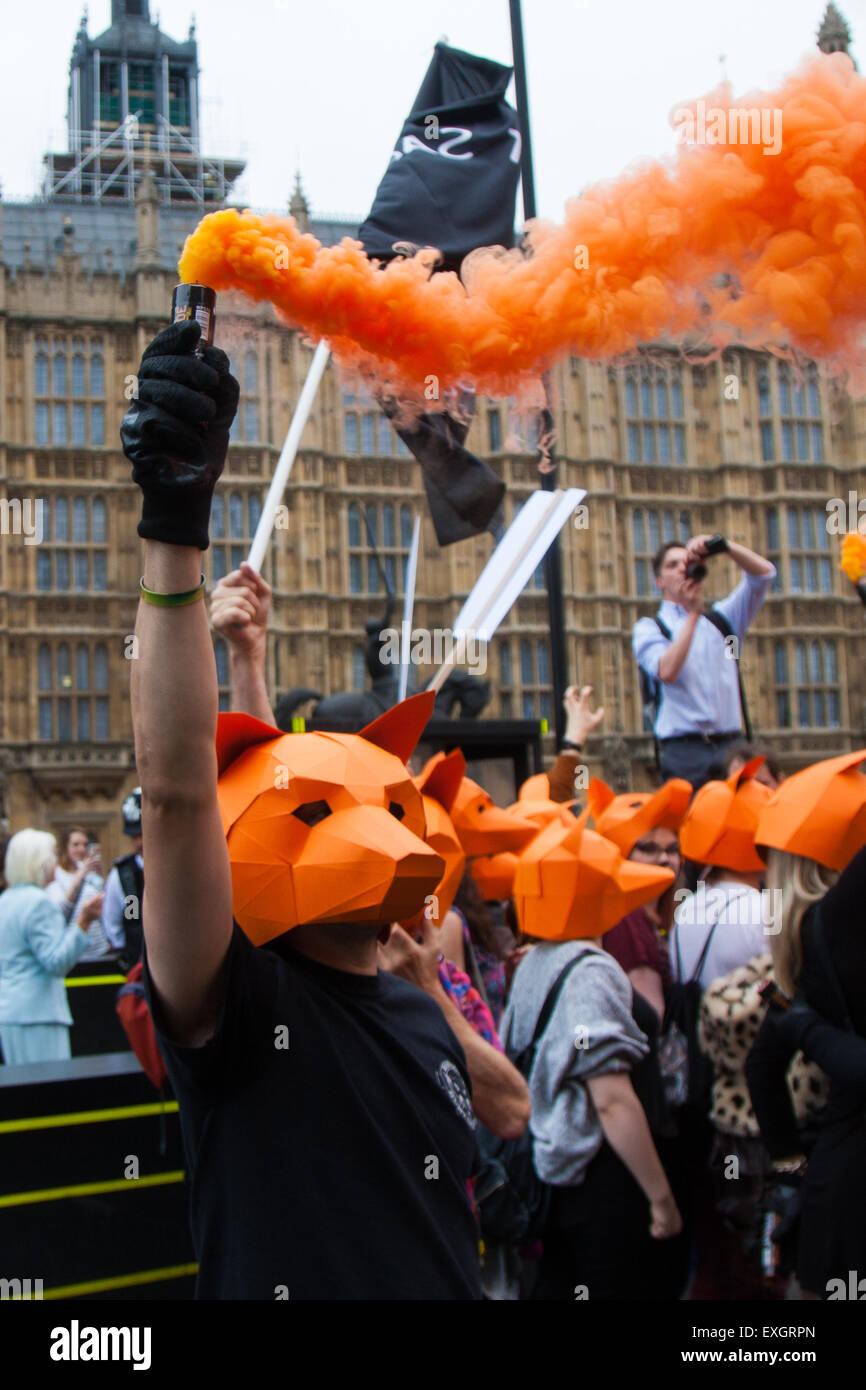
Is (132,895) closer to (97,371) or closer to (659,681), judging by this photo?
(659,681)

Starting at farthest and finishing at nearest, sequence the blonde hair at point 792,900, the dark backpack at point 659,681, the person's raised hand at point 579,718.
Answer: the dark backpack at point 659,681, the person's raised hand at point 579,718, the blonde hair at point 792,900

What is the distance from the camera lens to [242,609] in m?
2.20

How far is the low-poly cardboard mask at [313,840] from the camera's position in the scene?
1.56 m

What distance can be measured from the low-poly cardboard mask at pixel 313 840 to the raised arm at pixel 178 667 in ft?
0.56

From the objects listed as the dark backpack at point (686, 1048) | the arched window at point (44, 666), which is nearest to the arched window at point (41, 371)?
the arched window at point (44, 666)

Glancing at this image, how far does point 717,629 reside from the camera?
5.02 metres

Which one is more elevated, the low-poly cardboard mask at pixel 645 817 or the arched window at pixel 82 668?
the arched window at pixel 82 668

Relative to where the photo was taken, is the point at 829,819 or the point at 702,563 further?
the point at 702,563

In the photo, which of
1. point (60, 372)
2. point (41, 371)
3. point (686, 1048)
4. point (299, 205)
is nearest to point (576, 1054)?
point (686, 1048)

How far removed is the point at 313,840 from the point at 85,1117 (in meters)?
2.33

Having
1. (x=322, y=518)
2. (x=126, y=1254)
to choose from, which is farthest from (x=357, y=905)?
(x=322, y=518)

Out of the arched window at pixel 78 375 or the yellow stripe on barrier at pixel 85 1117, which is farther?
the arched window at pixel 78 375

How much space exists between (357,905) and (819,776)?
131 cm

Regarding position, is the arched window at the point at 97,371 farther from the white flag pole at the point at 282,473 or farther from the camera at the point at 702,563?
the white flag pole at the point at 282,473
